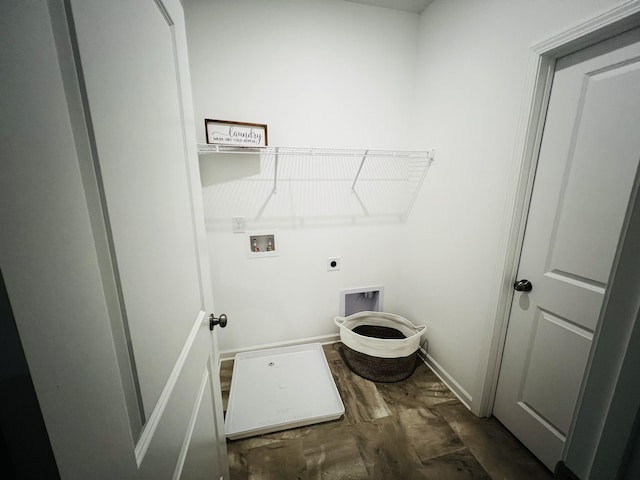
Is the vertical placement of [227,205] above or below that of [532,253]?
above

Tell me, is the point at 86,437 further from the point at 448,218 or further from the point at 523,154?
the point at 448,218

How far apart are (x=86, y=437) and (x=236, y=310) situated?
1.68 m

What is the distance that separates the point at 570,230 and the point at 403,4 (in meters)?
1.81

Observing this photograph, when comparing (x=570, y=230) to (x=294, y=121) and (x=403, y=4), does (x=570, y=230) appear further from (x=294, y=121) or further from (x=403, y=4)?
(x=403, y=4)

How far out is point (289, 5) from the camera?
155 cm

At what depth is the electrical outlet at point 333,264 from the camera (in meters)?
2.01

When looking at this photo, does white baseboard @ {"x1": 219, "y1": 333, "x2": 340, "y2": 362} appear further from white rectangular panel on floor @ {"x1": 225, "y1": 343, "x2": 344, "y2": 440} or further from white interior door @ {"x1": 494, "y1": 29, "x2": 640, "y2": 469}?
white interior door @ {"x1": 494, "y1": 29, "x2": 640, "y2": 469}

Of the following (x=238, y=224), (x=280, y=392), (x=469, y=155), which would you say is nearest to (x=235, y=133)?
(x=238, y=224)

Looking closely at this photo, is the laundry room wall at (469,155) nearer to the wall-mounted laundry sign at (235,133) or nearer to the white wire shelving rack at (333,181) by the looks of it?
the white wire shelving rack at (333,181)

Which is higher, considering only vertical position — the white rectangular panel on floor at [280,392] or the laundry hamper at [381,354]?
the laundry hamper at [381,354]

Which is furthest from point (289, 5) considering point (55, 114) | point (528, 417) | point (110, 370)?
point (528, 417)

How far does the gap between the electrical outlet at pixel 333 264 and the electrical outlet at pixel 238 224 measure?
0.75m

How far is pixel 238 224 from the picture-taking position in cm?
177

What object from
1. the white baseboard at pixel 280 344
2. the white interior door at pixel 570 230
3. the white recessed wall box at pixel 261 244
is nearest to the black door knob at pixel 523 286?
the white interior door at pixel 570 230
